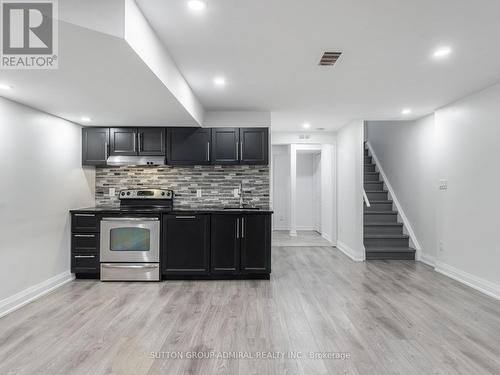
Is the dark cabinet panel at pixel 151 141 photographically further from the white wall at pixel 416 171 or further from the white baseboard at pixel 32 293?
the white wall at pixel 416 171

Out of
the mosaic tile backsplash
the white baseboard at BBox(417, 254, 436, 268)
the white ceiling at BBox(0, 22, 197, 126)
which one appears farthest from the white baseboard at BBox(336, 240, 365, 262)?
the white ceiling at BBox(0, 22, 197, 126)

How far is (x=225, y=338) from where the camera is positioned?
8.27ft

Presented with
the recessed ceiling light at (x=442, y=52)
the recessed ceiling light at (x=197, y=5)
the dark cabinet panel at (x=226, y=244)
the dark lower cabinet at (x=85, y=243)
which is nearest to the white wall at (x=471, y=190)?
the recessed ceiling light at (x=442, y=52)

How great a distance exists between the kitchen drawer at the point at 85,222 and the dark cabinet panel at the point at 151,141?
3.73 feet

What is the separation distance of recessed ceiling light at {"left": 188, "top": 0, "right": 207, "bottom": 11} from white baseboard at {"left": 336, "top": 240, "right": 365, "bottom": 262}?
15.1 feet

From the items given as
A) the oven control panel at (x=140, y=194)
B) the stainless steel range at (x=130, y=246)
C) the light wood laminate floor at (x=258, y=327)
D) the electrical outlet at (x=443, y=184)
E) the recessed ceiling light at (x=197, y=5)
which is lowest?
the light wood laminate floor at (x=258, y=327)

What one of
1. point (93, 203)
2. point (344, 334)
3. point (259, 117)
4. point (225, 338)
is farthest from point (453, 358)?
point (93, 203)

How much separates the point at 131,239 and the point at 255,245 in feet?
5.56

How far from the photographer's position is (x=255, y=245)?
4121 mm

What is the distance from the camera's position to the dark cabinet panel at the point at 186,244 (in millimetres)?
4090

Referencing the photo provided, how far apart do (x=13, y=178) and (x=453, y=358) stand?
4.43 m

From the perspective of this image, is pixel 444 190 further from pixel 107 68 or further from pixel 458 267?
pixel 107 68

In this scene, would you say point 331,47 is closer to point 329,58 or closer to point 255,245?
point 329,58

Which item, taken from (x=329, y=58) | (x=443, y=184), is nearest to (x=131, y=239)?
(x=329, y=58)
